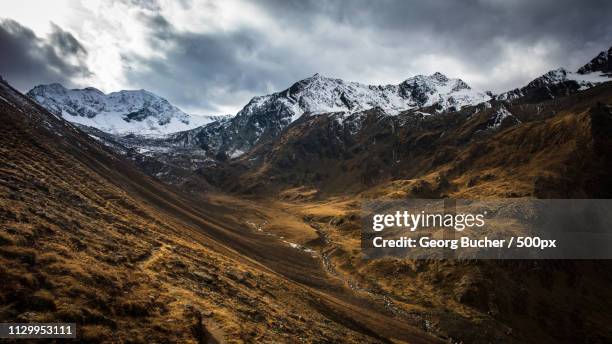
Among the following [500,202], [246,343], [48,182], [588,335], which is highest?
[500,202]

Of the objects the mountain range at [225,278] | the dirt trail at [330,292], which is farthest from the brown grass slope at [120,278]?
the dirt trail at [330,292]

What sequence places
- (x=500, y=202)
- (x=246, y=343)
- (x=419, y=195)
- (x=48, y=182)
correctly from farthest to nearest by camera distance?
(x=419, y=195), (x=500, y=202), (x=48, y=182), (x=246, y=343)

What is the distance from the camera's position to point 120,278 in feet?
119

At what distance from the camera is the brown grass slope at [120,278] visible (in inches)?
1127

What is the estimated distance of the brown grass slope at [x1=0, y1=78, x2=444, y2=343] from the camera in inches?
1127

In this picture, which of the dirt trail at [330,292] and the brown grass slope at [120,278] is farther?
the dirt trail at [330,292]

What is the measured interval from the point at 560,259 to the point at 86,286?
11528 centimetres

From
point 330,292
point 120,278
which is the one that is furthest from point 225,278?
point 330,292

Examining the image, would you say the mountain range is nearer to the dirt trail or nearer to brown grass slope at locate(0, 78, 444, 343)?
brown grass slope at locate(0, 78, 444, 343)

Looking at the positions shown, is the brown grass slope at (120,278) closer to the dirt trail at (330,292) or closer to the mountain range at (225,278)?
the mountain range at (225,278)

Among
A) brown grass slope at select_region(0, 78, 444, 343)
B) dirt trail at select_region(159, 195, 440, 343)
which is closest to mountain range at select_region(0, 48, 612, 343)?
brown grass slope at select_region(0, 78, 444, 343)

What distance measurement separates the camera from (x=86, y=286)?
3109 centimetres

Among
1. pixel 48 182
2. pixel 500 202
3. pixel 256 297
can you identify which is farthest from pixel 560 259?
pixel 48 182

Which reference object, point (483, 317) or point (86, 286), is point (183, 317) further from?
point (483, 317)
